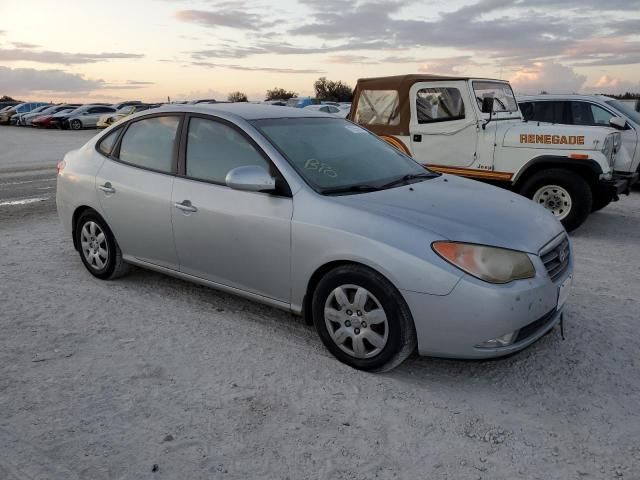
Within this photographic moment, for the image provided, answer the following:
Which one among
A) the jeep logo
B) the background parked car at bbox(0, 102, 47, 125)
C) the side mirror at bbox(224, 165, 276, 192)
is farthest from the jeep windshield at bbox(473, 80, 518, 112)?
the background parked car at bbox(0, 102, 47, 125)

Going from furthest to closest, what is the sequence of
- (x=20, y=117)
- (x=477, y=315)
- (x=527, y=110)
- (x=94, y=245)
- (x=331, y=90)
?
(x=331, y=90) → (x=20, y=117) → (x=527, y=110) → (x=94, y=245) → (x=477, y=315)

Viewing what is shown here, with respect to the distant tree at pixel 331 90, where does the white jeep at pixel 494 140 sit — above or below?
below

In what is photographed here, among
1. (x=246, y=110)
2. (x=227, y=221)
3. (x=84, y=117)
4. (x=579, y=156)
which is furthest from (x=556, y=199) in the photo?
(x=84, y=117)

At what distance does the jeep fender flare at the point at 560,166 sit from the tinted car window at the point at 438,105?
3.68 ft

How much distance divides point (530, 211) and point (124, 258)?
3347 millimetres

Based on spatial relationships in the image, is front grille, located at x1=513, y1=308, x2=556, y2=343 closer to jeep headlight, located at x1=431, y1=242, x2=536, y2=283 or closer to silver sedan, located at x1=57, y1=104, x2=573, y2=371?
silver sedan, located at x1=57, y1=104, x2=573, y2=371

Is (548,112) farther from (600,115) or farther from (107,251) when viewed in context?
(107,251)

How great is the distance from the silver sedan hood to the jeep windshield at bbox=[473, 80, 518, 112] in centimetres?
417

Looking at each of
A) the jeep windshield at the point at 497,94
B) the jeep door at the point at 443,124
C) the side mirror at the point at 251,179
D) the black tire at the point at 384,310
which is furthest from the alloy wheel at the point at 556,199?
the side mirror at the point at 251,179

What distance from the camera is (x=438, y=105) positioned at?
7973mm

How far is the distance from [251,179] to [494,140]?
16.2 feet

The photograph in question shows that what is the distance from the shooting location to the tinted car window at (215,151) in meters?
4.03

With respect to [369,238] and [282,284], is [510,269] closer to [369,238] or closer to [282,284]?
[369,238]

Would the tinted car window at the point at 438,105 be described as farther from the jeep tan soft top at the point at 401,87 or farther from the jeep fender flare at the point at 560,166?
the jeep fender flare at the point at 560,166
